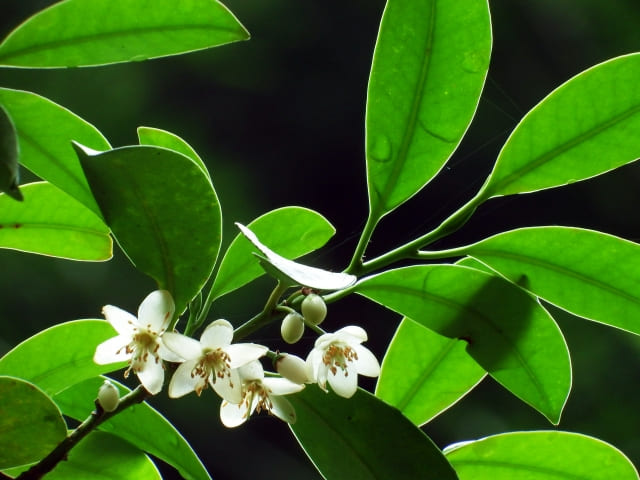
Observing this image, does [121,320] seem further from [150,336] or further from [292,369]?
[292,369]

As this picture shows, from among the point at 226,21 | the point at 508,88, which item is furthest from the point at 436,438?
the point at 226,21

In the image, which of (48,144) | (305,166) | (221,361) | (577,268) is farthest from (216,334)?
(305,166)

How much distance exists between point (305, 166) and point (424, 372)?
36.7 inches

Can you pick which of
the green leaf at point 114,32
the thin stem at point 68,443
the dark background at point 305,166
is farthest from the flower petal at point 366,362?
the dark background at point 305,166

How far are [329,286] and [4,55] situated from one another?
359 mm

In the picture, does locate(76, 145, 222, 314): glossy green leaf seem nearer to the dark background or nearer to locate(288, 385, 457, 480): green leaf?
locate(288, 385, 457, 480): green leaf

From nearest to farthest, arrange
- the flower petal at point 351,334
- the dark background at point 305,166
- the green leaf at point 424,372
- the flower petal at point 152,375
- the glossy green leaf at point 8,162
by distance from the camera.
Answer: the glossy green leaf at point 8,162, the flower petal at point 152,375, the flower petal at point 351,334, the green leaf at point 424,372, the dark background at point 305,166

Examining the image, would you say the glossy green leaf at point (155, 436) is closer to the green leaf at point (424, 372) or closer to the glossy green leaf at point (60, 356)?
the glossy green leaf at point (60, 356)

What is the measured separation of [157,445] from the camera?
0.73m

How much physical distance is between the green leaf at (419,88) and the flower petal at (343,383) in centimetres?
15

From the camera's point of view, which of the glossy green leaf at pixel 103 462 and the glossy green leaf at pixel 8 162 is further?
the glossy green leaf at pixel 103 462

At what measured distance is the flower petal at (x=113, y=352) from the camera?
0.61 metres

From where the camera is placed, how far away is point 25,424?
22.8 inches

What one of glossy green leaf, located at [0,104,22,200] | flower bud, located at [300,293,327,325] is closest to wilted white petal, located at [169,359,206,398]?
flower bud, located at [300,293,327,325]
